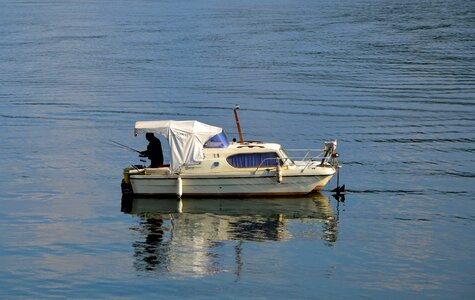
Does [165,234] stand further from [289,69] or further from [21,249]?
[289,69]

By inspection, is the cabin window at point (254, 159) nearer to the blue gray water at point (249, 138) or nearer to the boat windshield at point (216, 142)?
the boat windshield at point (216, 142)

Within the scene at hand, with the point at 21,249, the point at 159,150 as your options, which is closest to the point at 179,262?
the point at 21,249

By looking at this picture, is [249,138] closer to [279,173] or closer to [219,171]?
[219,171]

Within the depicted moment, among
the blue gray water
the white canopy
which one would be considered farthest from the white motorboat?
the blue gray water

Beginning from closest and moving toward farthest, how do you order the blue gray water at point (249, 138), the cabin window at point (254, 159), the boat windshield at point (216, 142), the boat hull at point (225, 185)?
the blue gray water at point (249, 138), the cabin window at point (254, 159), the boat hull at point (225, 185), the boat windshield at point (216, 142)

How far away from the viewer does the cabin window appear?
51.8m

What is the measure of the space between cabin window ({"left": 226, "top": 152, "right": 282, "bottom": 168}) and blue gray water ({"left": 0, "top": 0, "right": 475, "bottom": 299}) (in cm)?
201

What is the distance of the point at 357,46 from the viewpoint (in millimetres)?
115562

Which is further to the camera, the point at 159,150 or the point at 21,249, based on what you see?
the point at 159,150

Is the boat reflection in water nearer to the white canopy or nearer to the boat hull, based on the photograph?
the boat hull

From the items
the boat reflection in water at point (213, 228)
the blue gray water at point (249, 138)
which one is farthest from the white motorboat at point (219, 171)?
the blue gray water at point (249, 138)

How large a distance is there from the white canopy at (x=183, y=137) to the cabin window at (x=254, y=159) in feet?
5.35

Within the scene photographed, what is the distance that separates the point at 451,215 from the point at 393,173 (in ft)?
28.7

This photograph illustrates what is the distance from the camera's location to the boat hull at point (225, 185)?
52.2 metres
